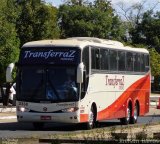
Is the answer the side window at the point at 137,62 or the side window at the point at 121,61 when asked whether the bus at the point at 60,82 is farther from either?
the side window at the point at 137,62

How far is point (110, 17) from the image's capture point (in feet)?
260

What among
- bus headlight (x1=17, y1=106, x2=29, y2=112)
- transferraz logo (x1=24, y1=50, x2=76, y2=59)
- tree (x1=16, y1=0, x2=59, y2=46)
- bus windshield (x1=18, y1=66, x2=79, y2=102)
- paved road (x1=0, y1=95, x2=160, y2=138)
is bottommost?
paved road (x1=0, y1=95, x2=160, y2=138)

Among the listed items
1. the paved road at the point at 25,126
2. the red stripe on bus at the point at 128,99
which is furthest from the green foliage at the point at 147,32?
the red stripe on bus at the point at 128,99

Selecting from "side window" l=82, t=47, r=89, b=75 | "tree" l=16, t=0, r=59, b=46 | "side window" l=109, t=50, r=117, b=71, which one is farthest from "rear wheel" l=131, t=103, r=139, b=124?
"tree" l=16, t=0, r=59, b=46

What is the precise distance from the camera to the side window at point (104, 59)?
26.4 metres

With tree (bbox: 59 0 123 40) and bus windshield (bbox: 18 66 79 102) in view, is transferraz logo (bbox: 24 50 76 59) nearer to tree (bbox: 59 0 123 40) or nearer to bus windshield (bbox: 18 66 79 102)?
bus windshield (bbox: 18 66 79 102)

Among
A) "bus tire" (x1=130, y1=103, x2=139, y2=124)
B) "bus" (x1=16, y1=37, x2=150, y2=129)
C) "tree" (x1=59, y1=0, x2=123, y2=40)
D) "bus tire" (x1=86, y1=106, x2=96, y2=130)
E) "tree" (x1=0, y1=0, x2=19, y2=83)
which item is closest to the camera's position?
"bus" (x1=16, y1=37, x2=150, y2=129)

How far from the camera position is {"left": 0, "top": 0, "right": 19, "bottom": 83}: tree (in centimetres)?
3778

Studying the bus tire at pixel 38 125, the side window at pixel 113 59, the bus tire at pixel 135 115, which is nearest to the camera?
the bus tire at pixel 38 125

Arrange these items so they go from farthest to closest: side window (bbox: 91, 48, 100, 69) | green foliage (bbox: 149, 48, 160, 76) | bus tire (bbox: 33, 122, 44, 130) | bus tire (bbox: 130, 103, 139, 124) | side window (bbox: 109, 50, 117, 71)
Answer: green foliage (bbox: 149, 48, 160, 76), bus tire (bbox: 130, 103, 139, 124), side window (bbox: 109, 50, 117, 71), bus tire (bbox: 33, 122, 44, 130), side window (bbox: 91, 48, 100, 69)

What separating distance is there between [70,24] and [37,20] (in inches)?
1080

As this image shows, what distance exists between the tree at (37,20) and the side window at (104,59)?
70.5ft

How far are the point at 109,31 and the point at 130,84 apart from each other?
160 ft

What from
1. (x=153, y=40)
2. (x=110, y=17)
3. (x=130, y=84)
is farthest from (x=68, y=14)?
(x=130, y=84)
